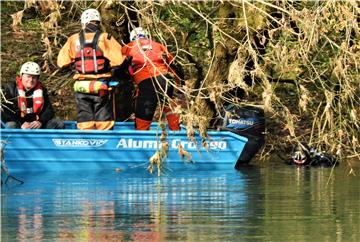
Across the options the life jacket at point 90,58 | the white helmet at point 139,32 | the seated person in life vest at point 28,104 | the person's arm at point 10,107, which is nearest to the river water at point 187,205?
the seated person in life vest at point 28,104

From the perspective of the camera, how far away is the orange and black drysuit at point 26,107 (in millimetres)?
16562

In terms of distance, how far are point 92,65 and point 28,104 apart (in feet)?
3.33

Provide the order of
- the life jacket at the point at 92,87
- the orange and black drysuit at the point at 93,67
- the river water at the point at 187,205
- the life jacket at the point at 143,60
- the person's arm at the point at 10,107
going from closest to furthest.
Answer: the river water at the point at 187,205 → the life jacket at the point at 143,60 → the orange and black drysuit at the point at 93,67 → the life jacket at the point at 92,87 → the person's arm at the point at 10,107

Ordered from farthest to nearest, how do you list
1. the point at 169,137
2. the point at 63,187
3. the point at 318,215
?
the point at 169,137 → the point at 63,187 → the point at 318,215

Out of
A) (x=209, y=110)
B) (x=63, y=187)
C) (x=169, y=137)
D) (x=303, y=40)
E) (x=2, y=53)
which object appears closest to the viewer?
(x=303, y=40)

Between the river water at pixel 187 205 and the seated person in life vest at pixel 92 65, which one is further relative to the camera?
the seated person in life vest at pixel 92 65

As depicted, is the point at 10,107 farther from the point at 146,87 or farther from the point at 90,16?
the point at 146,87

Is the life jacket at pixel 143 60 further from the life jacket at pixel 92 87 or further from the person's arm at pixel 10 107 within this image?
the person's arm at pixel 10 107

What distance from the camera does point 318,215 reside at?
11914 mm

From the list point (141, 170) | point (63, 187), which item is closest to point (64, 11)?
point (141, 170)

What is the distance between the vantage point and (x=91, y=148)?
16344 mm

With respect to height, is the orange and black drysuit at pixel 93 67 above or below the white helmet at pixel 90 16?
below

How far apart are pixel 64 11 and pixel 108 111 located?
248 centimetres

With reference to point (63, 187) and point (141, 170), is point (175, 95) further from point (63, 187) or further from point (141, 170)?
point (63, 187)
